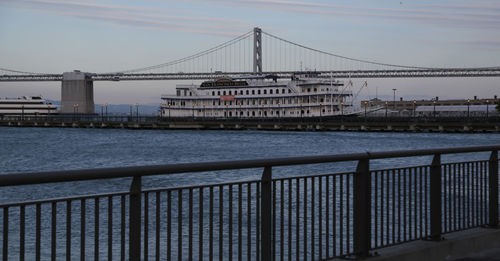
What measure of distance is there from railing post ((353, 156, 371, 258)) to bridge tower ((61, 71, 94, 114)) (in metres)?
151

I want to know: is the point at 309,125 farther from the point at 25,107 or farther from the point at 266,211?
the point at 266,211

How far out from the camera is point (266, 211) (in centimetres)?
476

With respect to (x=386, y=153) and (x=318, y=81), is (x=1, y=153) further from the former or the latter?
(x=318, y=81)

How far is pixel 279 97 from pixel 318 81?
23.0 ft

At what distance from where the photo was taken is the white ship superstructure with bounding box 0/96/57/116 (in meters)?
157

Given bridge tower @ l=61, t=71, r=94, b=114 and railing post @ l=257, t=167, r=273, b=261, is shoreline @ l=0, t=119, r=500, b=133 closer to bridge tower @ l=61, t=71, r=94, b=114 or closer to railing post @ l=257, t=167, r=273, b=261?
bridge tower @ l=61, t=71, r=94, b=114

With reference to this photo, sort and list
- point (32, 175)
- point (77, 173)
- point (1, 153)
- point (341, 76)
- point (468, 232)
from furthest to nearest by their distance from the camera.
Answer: point (341, 76) < point (1, 153) < point (468, 232) < point (77, 173) < point (32, 175)

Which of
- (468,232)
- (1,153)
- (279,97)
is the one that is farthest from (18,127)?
(468,232)

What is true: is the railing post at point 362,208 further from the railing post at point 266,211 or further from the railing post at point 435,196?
the railing post at point 435,196

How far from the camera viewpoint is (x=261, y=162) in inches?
177

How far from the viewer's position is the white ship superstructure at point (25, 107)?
515 ft

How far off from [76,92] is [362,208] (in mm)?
156259

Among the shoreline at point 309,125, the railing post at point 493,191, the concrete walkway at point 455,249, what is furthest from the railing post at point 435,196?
the shoreline at point 309,125

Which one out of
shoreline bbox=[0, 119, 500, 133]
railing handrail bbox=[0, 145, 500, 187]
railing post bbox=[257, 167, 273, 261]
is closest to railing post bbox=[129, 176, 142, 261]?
railing handrail bbox=[0, 145, 500, 187]
